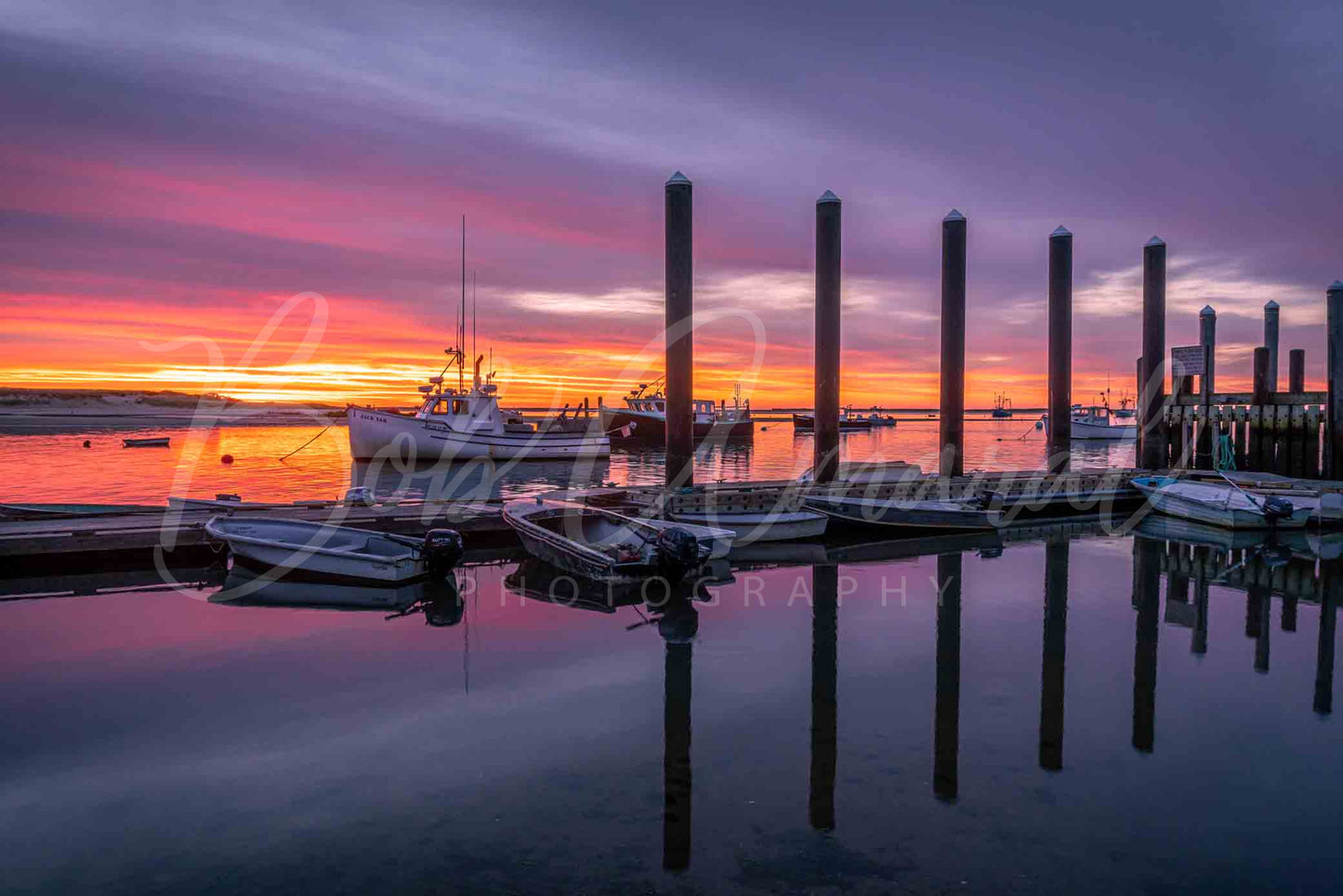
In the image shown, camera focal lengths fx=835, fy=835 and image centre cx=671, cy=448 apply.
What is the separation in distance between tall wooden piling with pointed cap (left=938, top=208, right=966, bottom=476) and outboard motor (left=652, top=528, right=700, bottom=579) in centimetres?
1021

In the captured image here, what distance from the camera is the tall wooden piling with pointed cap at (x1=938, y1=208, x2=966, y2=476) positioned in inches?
874

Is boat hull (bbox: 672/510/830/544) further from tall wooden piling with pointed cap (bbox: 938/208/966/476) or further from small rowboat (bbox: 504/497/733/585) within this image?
tall wooden piling with pointed cap (bbox: 938/208/966/476)

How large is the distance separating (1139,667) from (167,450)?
61.6 metres

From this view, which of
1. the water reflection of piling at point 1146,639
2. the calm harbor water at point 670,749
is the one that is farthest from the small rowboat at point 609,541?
the water reflection of piling at point 1146,639

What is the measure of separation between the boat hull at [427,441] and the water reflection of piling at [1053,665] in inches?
1435

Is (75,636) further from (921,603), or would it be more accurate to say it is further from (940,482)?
(940,482)

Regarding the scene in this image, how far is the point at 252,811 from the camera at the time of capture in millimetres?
6172

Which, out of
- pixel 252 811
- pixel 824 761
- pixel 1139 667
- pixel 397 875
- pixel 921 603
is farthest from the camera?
pixel 921 603

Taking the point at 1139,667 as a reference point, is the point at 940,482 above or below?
above

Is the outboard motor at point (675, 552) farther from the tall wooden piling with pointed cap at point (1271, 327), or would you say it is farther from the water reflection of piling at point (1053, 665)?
Answer: the tall wooden piling with pointed cap at point (1271, 327)

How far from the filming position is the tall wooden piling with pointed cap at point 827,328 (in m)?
20.7

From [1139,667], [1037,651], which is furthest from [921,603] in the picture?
[1139,667]

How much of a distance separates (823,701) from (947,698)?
4.34 feet

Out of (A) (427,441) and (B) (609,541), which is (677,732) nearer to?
(B) (609,541)
